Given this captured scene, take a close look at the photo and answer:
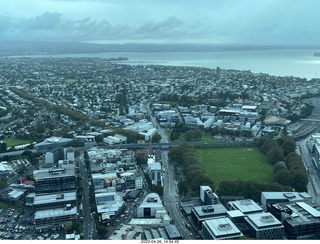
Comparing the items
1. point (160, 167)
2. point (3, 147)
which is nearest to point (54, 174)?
point (160, 167)

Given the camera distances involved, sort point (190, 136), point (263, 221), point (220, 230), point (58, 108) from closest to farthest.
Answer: point (220, 230)
point (263, 221)
point (190, 136)
point (58, 108)

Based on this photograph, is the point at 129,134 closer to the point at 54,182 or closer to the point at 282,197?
the point at 54,182

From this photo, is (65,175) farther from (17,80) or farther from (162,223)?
(17,80)

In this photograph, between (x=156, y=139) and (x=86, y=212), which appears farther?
(x=156, y=139)

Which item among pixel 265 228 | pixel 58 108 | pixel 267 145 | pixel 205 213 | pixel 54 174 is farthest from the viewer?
pixel 58 108

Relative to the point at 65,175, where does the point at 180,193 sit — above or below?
below

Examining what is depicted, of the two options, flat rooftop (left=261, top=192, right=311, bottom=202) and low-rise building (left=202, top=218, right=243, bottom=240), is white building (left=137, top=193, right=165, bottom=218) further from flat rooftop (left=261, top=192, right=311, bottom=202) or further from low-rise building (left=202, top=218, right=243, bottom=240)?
flat rooftop (left=261, top=192, right=311, bottom=202)

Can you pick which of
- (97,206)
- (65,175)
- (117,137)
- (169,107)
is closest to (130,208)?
(97,206)
